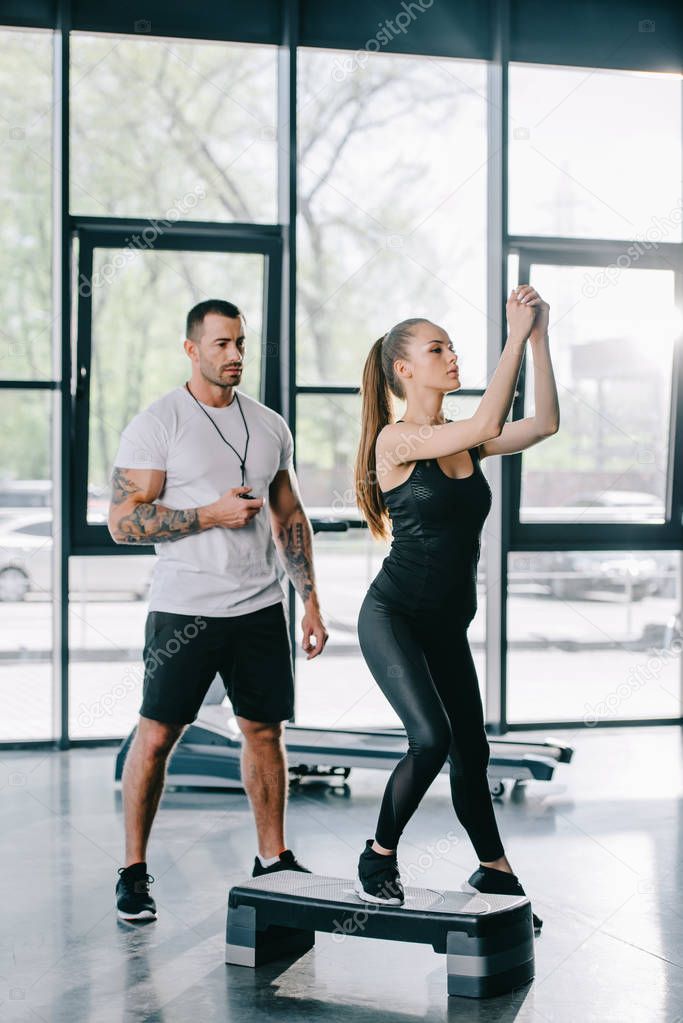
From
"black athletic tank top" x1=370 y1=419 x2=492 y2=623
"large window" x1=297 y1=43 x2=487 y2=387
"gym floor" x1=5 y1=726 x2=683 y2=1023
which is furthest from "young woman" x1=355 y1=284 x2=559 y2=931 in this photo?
"large window" x1=297 y1=43 x2=487 y2=387

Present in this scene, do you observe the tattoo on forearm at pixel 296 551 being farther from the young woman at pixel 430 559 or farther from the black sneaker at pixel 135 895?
the black sneaker at pixel 135 895

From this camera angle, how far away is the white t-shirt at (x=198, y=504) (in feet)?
10.0

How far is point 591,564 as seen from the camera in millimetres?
5637

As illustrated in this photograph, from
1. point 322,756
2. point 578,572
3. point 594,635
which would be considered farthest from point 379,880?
point 594,635

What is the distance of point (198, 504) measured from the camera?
3086 millimetres

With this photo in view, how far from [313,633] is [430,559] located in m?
0.60

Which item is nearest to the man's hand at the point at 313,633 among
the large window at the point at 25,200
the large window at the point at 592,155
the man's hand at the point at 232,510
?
the man's hand at the point at 232,510

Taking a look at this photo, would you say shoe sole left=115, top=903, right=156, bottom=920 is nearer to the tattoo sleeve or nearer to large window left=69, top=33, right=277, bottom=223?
the tattoo sleeve

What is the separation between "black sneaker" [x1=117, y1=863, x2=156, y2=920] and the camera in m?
3.01

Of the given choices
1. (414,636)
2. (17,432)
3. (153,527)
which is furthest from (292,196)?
(414,636)

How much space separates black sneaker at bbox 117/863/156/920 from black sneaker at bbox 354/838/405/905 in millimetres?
660

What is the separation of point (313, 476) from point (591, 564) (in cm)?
139

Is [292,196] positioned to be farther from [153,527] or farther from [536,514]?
[153,527]

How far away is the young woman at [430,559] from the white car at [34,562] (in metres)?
2.58
